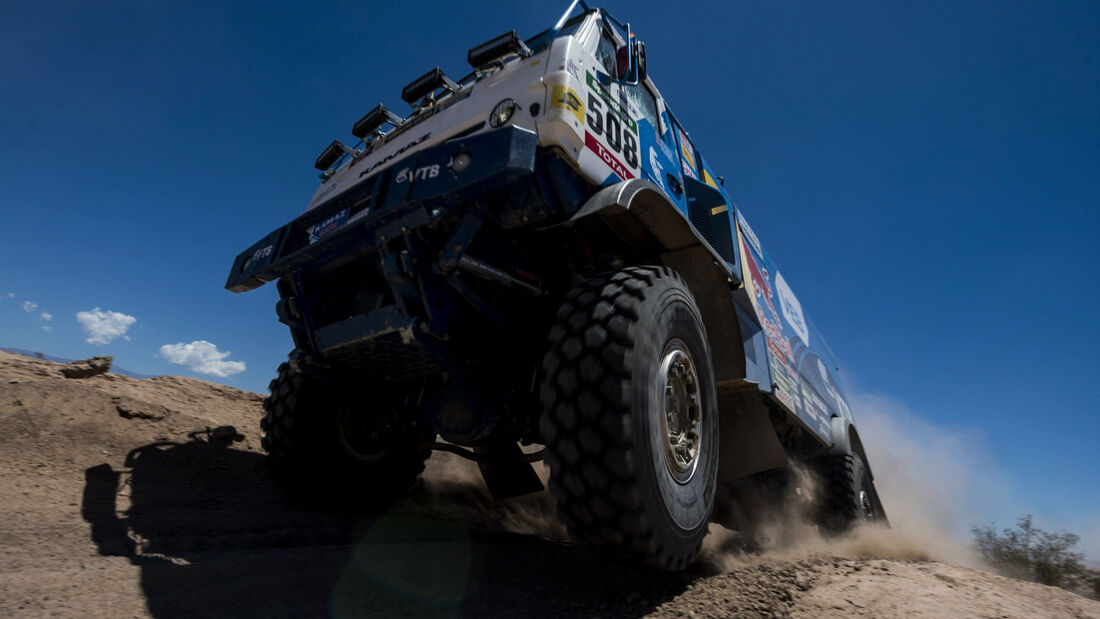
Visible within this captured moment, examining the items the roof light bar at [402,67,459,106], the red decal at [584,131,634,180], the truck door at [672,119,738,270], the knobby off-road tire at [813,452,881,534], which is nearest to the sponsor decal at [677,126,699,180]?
the truck door at [672,119,738,270]

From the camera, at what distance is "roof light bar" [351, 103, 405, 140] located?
4.34m

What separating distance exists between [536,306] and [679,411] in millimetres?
1018

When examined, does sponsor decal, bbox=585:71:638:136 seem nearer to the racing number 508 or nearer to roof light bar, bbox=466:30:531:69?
the racing number 508

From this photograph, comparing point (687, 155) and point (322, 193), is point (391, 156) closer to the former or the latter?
point (322, 193)

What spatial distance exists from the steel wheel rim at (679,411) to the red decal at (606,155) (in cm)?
101

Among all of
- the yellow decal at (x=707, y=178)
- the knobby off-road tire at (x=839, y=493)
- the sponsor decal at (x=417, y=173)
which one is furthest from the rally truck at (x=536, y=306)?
the knobby off-road tire at (x=839, y=493)

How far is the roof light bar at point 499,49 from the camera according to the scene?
332 cm

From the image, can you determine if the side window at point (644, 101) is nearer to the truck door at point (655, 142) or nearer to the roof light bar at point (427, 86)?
the truck door at point (655, 142)

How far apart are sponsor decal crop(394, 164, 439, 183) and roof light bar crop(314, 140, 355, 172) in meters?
1.87

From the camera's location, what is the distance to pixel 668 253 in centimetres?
344

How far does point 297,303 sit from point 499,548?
1885 millimetres

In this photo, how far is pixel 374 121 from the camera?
4.37 m

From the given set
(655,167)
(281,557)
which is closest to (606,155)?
(655,167)

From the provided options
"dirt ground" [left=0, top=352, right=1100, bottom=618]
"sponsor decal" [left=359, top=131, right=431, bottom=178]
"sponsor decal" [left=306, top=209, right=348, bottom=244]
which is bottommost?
"dirt ground" [left=0, top=352, right=1100, bottom=618]
